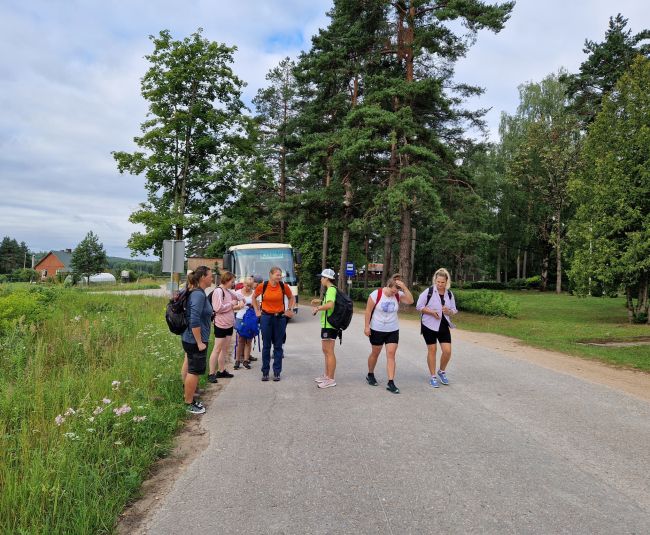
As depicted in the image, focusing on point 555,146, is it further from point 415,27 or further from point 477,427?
point 477,427

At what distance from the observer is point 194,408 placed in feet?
18.1

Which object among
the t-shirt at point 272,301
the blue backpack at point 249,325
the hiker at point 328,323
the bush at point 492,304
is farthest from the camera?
the bush at point 492,304

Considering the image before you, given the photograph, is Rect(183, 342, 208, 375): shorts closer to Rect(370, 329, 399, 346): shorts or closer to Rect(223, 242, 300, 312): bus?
Rect(370, 329, 399, 346): shorts

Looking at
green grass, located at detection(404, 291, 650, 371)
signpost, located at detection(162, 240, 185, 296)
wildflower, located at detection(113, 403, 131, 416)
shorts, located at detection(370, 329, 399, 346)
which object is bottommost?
green grass, located at detection(404, 291, 650, 371)

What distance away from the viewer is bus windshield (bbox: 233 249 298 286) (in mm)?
18062

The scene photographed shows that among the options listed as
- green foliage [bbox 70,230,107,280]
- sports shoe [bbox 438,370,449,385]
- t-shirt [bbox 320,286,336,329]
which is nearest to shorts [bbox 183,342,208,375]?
t-shirt [bbox 320,286,336,329]

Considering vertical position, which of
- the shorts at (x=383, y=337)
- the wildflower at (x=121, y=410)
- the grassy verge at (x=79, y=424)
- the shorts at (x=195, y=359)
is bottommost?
the grassy verge at (x=79, y=424)

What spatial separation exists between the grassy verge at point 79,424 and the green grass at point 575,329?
378 inches

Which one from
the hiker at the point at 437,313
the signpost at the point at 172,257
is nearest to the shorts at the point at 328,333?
the hiker at the point at 437,313

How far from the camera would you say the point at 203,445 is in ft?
14.6

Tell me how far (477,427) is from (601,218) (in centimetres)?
1787

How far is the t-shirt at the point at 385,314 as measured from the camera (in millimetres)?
6664

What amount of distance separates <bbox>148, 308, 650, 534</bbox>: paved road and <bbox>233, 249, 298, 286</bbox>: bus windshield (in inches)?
447

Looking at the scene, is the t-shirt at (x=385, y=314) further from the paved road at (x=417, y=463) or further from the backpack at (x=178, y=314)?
the backpack at (x=178, y=314)
